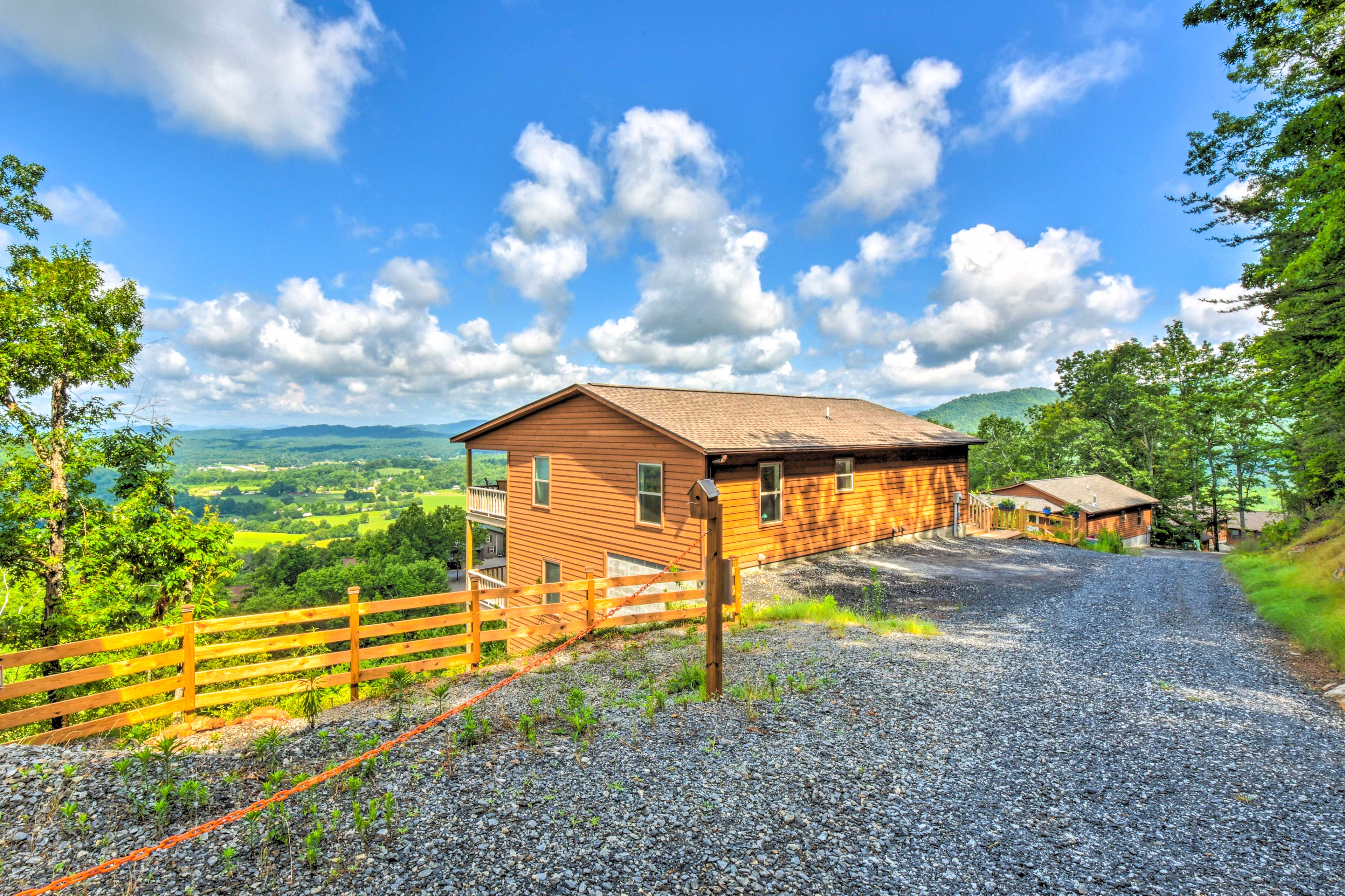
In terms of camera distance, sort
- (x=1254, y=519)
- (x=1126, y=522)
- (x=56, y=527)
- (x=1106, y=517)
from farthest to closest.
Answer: (x=1254, y=519) → (x=1126, y=522) → (x=1106, y=517) → (x=56, y=527)

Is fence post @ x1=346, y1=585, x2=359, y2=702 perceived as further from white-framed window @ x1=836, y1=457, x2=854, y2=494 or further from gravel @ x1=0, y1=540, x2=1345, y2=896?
white-framed window @ x1=836, y1=457, x2=854, y2=494

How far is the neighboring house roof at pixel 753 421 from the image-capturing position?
1238 centimetres

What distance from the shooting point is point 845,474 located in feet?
49.0

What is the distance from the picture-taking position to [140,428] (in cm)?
1432

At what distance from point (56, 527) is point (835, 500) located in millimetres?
19569

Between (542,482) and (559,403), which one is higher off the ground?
(559,403)

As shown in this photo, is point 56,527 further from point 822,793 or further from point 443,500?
point 443,500

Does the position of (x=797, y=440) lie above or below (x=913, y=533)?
above

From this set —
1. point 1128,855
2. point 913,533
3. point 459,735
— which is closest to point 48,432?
point 459,735

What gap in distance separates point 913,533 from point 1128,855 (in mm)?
15021

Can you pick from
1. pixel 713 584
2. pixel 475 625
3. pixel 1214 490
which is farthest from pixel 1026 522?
pixel 475 625

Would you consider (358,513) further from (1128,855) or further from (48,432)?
(1128,855)

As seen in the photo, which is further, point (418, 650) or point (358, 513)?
point (358, 513)

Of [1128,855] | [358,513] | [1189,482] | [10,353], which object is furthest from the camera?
[358,513]
